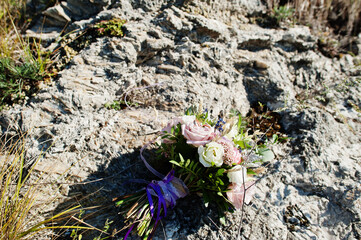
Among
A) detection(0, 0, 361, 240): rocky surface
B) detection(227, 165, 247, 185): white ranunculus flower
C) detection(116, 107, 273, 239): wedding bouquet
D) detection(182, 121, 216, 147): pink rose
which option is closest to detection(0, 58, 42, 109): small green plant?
detection(0, 0, 361, 240): rocky surface

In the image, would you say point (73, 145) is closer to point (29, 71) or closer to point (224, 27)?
point (29, 71)

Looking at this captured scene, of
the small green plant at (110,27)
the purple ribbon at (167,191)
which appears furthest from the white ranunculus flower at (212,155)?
the small green plant at (110,27)

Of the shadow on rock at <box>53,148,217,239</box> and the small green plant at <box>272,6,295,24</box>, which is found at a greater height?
the small green plant at <box>272,6,295,24</box>

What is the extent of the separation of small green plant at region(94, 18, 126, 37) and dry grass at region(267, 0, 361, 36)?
11.0 ft

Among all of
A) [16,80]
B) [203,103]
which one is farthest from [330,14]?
[16,80]

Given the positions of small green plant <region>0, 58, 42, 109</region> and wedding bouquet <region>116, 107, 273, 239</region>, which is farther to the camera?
small green plant <region>0, 58, 42, 109</region>

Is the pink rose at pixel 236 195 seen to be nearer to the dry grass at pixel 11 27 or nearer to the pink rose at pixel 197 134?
the pink rose at pixel 197 134

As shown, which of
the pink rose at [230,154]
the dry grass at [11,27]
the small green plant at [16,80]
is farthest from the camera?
the dry grass at [11,27]

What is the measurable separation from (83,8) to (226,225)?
407 centimetres

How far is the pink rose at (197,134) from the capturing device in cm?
210

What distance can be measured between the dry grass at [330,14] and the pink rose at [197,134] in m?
4.04

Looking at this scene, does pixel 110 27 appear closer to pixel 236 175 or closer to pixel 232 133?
pixel 232 133

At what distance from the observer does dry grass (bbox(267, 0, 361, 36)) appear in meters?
4.92

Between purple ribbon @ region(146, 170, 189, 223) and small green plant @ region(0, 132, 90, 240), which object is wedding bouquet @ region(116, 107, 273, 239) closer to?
purple ribbon @ region(146, 170, 189, 223)
